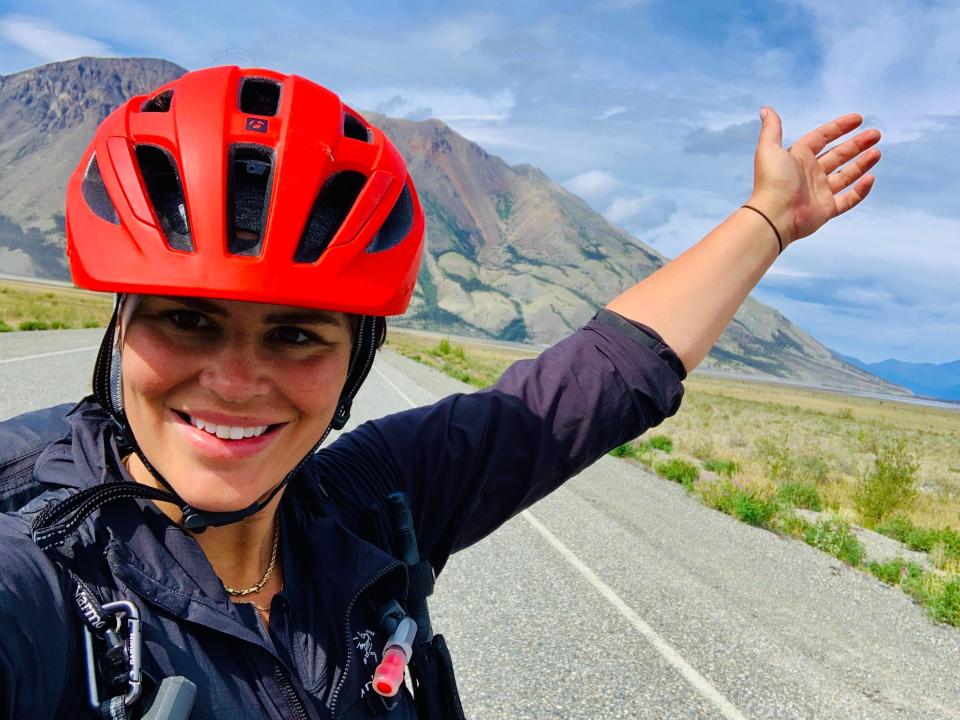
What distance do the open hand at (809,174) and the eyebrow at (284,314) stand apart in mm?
1371

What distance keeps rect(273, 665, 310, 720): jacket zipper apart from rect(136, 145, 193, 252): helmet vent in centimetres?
79

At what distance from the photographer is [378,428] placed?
1988mm

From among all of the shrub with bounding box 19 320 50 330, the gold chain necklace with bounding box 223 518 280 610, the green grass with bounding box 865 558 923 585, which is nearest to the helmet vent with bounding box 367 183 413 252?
the gold chain necklace with bounding box 223 518 280 610

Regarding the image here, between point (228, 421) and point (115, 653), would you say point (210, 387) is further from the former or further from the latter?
point (115, 653)

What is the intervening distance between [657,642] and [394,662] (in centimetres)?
396

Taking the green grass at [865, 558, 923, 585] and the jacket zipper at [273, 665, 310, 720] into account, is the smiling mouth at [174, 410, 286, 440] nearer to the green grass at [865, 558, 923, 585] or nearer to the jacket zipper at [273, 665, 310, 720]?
the jacket zipper at [273, 665, 310, 720]

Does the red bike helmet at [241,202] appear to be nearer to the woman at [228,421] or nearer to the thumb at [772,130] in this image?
the woman at [228,421]

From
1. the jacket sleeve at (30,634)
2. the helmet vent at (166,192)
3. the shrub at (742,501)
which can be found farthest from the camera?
the shrub at (742,501)

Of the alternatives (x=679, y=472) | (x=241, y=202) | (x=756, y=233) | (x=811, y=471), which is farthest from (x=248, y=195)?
(x=811, y=471)

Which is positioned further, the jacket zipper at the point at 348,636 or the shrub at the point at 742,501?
the shrub at the point at 742,501

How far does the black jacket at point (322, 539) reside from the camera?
102 centimetres

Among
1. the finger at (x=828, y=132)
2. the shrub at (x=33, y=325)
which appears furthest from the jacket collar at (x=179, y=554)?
the shrub at (x=33, y=325)

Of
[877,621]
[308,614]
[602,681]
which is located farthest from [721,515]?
[308,614]

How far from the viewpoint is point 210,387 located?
135 cm
